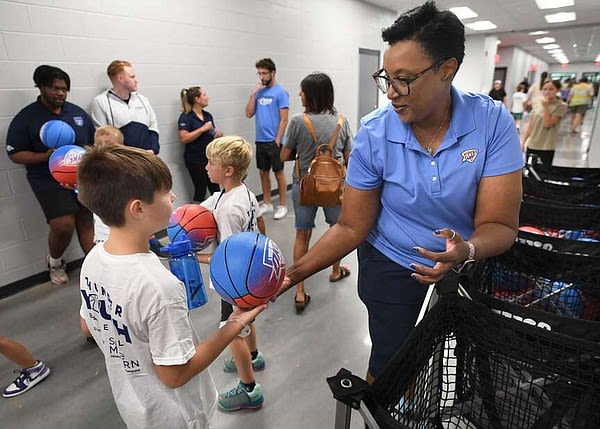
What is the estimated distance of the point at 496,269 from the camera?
1453mm

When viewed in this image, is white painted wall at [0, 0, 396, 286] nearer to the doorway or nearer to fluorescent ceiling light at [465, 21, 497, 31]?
the doorway

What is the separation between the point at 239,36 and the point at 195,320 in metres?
3.66

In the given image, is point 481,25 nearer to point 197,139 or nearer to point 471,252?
point 197,139

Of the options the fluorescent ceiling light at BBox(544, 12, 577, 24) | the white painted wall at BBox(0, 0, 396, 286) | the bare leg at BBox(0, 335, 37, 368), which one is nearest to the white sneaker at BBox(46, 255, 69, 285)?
the white painted wall at BBox(0, 0, 396, 286)

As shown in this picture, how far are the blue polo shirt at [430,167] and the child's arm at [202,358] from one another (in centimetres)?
56

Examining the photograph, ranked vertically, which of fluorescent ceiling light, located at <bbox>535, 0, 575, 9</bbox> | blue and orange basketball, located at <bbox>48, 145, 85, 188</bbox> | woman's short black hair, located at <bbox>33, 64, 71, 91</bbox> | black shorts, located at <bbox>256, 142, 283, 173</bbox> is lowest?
black shorts, located at <bbox>256, 142, 283, 173</bbox>

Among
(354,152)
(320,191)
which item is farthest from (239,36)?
(354,152)

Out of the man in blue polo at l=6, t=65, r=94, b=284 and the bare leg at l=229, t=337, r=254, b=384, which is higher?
the man in blue polo at l=6, t=65, r=94, b=284

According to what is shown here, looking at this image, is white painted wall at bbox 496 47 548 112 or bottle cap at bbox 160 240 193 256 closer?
bottle cap at bbox 160 240 193 256

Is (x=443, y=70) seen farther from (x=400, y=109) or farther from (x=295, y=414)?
(x=295, y=414)

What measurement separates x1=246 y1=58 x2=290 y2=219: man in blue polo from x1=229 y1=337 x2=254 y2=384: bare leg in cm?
298

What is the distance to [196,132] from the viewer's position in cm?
416

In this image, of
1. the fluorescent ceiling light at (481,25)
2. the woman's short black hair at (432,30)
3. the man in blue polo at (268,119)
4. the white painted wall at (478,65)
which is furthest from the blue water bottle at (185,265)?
the white painted wall at (478,65)

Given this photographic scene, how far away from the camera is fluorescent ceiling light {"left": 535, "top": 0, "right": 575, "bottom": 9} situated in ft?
26.3
